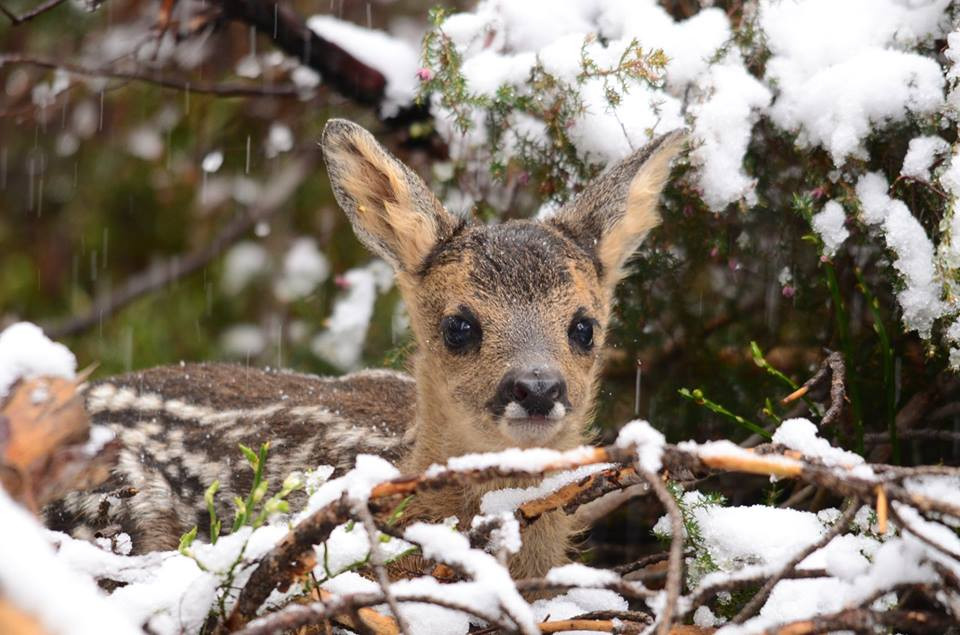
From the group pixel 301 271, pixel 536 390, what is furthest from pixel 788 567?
pixel 301 271

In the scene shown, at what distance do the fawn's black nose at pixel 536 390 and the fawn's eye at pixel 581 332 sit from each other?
44cm

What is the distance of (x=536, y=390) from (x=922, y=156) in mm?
1541

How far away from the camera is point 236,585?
9.90ft

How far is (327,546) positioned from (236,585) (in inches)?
10.4

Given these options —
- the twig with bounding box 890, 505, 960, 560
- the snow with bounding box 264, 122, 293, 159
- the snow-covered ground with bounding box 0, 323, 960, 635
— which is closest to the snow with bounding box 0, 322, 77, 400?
the snow-covered ground with bounding box 0, 323, 960, 635

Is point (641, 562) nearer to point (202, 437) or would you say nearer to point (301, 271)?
point (202, 437)

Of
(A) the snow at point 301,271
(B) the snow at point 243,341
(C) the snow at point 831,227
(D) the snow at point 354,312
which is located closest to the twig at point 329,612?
(C) the snow at point 831,227

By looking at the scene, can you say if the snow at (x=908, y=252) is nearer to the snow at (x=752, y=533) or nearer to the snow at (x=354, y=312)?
the snow at (x=752, y=533)

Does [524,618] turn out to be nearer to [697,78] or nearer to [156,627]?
[156,627]

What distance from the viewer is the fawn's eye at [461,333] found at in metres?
4.52

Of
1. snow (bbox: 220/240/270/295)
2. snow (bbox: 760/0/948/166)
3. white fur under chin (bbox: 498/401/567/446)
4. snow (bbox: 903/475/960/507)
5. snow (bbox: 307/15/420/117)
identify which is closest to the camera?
snow (bbox: 903/475/960/507)

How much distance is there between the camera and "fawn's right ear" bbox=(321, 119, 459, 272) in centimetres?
474

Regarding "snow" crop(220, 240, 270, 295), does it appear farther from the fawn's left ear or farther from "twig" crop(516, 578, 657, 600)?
"twig" crop(516, 578, 657, 600)

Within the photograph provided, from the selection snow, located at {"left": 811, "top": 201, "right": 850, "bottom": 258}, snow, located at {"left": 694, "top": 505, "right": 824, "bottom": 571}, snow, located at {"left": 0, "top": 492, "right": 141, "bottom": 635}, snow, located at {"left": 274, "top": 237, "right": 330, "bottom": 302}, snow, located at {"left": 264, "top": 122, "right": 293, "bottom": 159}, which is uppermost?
snow, located at {"left": 264, "top": 122, "right": 293, "bottom": 159}
